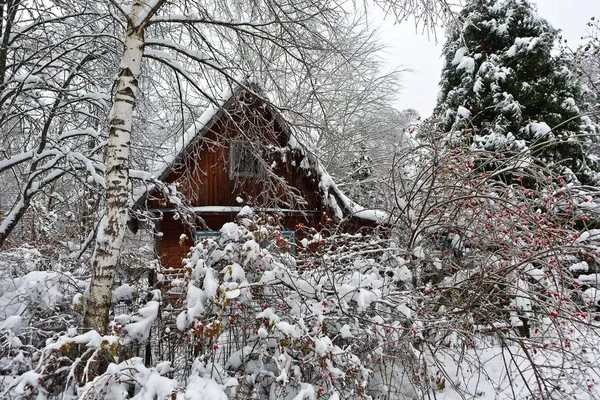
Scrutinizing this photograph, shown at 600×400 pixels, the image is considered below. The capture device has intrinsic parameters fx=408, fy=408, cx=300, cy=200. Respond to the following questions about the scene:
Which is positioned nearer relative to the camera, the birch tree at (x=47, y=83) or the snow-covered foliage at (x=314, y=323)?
the snow-covered foliage at (x=314, y=323)

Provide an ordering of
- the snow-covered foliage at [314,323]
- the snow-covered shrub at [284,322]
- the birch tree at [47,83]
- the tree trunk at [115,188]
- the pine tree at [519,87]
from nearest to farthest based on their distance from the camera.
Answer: the snow-covered foliage at [314,323] → the snow-covered shrub at [284,322] → the tree trunk at [115,188] → the birch tree at [47,83] → the pine tree at [519,87]

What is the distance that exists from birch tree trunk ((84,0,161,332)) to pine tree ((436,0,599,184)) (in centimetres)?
832

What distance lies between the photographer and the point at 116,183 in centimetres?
372

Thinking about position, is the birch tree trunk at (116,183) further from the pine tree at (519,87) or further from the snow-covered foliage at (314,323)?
the pine tree at (519,87)

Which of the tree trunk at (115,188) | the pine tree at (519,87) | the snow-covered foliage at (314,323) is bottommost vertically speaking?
the snow-covered foliage at (314,323)

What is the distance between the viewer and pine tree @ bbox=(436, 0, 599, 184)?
1021 cm

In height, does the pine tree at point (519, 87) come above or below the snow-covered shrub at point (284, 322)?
above

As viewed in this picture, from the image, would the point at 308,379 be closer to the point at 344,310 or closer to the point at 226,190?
the point at 344,310

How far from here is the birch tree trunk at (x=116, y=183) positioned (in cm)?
363

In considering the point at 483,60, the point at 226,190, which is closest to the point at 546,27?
the point at 483,60

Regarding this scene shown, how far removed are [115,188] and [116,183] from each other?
47 mm

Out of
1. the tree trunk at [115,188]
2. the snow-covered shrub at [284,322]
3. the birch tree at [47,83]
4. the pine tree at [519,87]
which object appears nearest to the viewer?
the snow-covered shrub at [284,322]

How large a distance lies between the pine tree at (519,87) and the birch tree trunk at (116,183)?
8.32 metres

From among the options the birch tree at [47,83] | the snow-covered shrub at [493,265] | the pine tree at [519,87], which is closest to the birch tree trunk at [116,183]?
the birch tree at [47,83]
